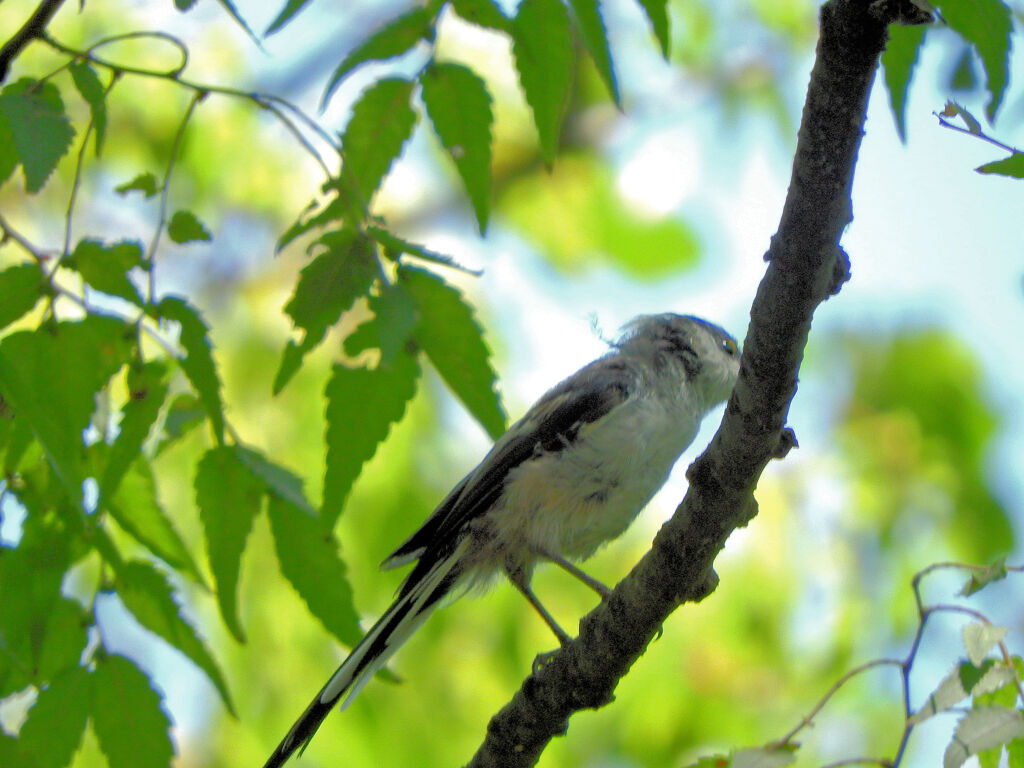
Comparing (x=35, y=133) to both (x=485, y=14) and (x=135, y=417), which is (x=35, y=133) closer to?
(x=135, y=417)

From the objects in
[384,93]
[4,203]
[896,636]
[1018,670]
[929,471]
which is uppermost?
[4,203]

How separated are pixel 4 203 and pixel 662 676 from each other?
5325mm

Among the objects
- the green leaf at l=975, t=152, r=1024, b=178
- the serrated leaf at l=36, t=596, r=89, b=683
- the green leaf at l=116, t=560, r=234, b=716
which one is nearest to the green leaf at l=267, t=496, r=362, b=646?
the green leaf at l=116, t=560, r=234, b=716

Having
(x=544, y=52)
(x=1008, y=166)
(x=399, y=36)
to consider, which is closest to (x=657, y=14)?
(x=544, y=52)

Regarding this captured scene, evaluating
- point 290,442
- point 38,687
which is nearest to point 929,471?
point 290,442

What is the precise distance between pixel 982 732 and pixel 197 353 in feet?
5.70

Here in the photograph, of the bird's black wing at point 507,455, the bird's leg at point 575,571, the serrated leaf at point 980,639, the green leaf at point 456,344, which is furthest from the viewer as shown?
the bird's black wing at point 507,455

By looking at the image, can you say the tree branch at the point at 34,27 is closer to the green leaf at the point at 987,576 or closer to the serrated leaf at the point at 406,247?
the serrated leaf at the point at 406,247

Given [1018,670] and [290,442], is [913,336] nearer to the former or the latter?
[290,442]

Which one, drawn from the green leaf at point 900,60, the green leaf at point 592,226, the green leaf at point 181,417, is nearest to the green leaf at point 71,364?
the green leaf at point 181,417

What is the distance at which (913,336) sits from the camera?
5.77 m

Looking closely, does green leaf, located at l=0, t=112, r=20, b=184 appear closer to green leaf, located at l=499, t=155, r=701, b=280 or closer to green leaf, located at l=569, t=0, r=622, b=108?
green leaf, located at l=569, t=0, r=622, b=108

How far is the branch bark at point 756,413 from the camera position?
5.58 ft

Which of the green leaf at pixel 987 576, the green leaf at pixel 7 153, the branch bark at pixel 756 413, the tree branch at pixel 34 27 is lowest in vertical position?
the green leaf at pixel 987 576
